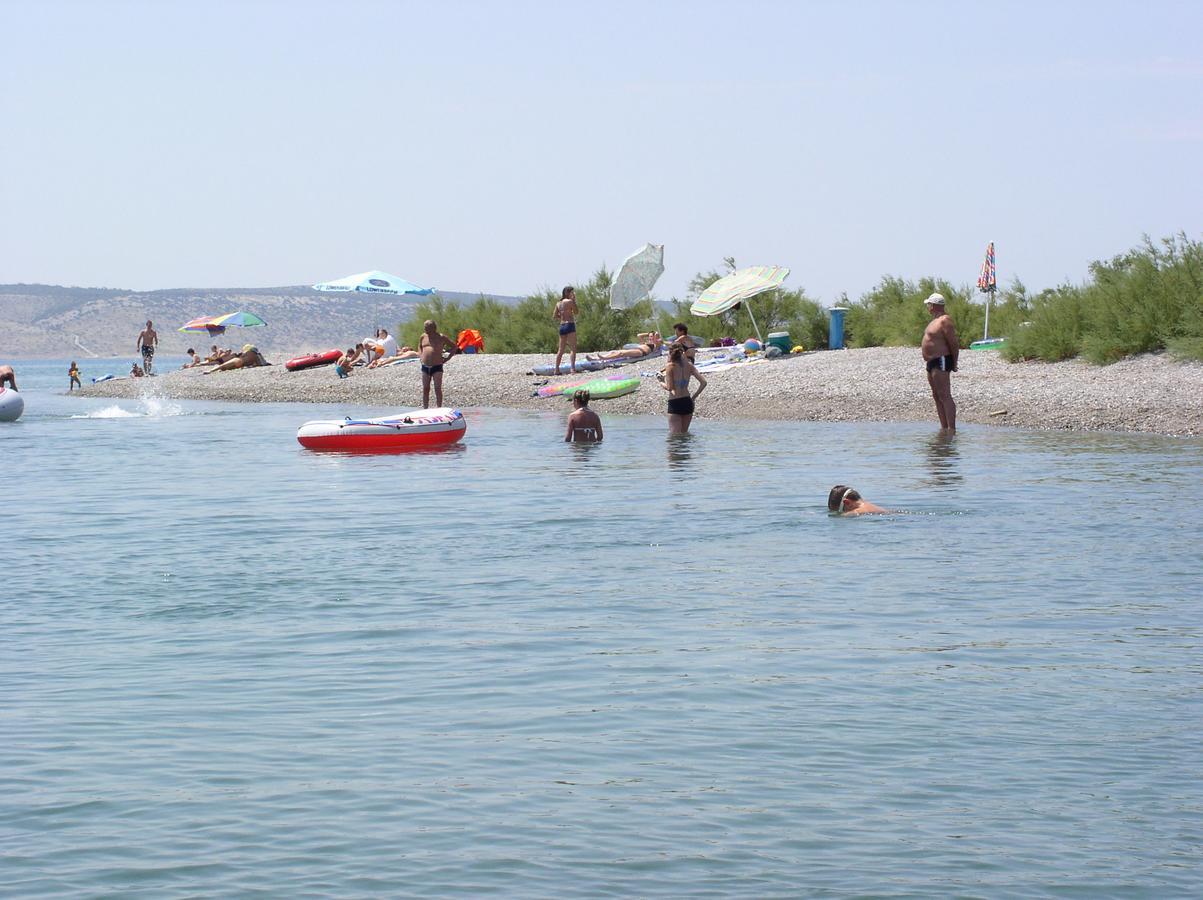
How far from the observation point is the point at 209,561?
45.1 ft

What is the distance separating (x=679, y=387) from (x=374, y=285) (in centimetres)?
2601

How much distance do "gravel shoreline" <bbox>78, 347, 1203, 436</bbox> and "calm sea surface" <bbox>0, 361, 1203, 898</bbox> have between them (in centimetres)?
761

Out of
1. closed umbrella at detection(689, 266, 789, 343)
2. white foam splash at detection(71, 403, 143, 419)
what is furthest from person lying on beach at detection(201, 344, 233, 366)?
closed umbrella at detection(689, 266, 789, 343)

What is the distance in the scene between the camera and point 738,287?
3612cm

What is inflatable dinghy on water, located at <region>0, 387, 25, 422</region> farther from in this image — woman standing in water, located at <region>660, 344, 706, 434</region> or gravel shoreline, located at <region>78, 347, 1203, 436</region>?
woman standing in water, located at <region>660, 344, 706, 434</region>

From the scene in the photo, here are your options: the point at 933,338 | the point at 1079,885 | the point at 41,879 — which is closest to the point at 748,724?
the point at 1079,885

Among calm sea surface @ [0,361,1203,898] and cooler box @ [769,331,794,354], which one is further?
cooler box @ [769,331,794,354]

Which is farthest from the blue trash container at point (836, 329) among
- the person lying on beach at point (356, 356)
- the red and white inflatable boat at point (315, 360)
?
the red and white inflatable boat at point (315, 360)

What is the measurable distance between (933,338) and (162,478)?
35.1 ft

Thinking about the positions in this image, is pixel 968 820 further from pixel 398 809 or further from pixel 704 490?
pixel 704 490

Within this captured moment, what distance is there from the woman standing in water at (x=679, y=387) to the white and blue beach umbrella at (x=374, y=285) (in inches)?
933

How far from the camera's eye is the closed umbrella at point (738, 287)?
35406 mm

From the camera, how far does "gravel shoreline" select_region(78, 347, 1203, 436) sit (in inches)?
985

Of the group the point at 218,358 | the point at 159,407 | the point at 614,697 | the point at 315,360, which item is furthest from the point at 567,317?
the point at 614,697
